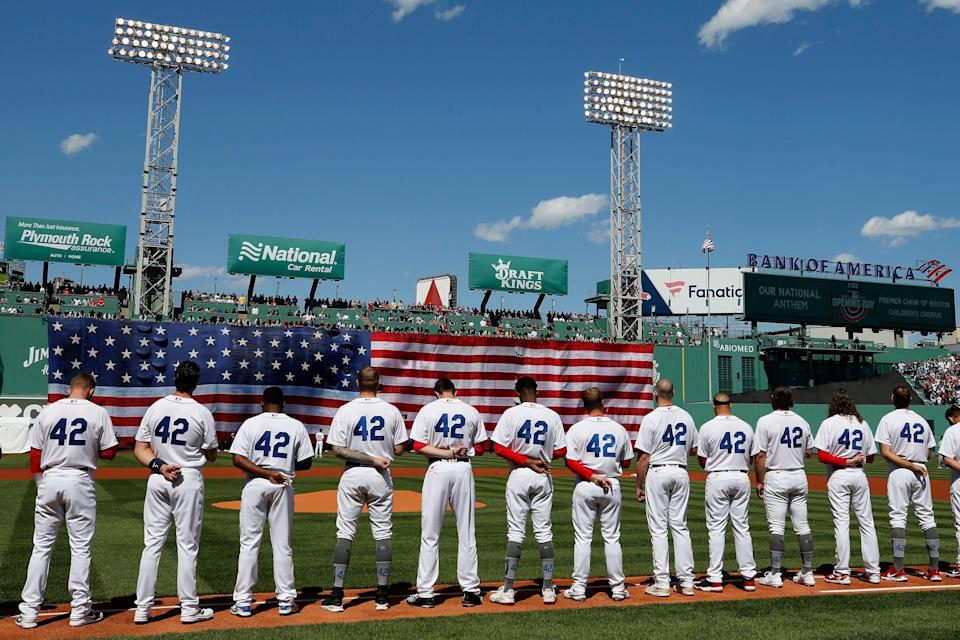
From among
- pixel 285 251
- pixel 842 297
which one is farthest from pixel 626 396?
pixel 842 297

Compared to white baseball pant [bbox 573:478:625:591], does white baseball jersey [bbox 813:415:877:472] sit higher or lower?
higher

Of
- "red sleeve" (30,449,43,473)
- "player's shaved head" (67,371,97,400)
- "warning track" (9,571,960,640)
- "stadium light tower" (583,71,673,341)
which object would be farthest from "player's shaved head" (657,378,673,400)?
"stadium light tower" (583,71,673,341)

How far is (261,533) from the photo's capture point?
24.1 feet

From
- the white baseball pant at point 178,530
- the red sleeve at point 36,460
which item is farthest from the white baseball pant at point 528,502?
the red sleeve at point 36,460

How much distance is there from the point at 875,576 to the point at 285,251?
41.3 m

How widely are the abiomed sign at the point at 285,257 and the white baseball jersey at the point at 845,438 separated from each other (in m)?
40.4

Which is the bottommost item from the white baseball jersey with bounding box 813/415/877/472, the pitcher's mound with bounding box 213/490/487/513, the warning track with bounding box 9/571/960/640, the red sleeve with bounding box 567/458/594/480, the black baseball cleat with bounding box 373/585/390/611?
the pitcher's mound with bounding box 213/490/487/513

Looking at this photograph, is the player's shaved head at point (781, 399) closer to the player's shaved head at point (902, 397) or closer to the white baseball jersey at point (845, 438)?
the white baseball jersey at point (845, 438)

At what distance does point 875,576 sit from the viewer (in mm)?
9086

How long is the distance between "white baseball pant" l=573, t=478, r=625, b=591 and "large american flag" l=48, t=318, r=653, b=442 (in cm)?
340

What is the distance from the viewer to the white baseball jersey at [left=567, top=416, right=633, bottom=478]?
8.16 m

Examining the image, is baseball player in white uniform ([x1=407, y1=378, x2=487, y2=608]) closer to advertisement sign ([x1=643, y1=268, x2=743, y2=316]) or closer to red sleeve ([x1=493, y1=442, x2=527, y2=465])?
red sleeve ([x1=493, y1=442, x2=527, y2=465])

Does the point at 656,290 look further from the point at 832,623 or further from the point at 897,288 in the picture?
the point at 832,623

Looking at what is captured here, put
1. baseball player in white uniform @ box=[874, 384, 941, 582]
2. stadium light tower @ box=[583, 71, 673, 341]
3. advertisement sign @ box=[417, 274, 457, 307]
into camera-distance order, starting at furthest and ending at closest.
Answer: advertisement sign @ box=[417, 274, 457, 307], stadium light tower @ box=[583, 71, 673, 341], baseball player in white uniform @ box=[874, 384, 941, 582]
